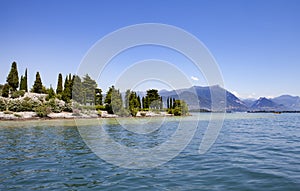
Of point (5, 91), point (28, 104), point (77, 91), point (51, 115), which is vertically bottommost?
point (51, 115)

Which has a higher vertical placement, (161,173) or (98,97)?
(98,97)

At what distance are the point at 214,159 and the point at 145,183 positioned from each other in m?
5.71

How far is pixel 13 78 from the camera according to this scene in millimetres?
74625

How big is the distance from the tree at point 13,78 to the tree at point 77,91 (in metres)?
17.2

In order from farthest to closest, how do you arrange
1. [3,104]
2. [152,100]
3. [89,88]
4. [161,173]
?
[152,100], [89,88], [3,104], [161,173]

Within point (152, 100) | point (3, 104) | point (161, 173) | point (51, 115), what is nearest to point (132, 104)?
point (152, 100)

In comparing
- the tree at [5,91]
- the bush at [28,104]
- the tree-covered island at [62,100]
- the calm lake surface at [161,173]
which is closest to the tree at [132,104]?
the tree-covered island at [62,100]

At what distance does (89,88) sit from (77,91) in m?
4.86

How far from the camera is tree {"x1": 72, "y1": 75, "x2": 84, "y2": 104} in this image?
3175 inches

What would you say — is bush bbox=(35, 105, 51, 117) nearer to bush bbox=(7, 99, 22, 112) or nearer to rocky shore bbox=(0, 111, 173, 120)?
rocky shore bbox=(0, 111, 173, 120)

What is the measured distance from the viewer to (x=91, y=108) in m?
80.4

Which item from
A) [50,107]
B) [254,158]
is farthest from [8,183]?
[50,107]

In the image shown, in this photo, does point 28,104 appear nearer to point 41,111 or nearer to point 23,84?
point 41,111

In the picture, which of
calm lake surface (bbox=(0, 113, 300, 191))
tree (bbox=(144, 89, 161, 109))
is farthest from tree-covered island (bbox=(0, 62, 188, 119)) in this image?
calm lake surface (bbox=(0, 113, 300, 191))
